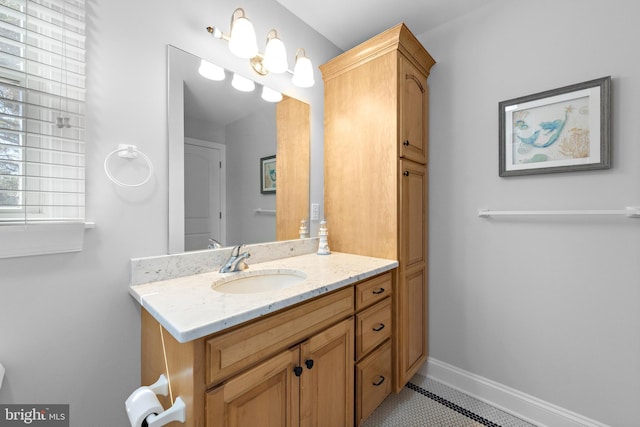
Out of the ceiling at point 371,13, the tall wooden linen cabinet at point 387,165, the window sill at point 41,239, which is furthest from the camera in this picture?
the ceiling at point 371,13

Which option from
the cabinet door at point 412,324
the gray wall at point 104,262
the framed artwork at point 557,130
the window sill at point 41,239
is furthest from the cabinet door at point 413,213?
the window sill at point 41,239

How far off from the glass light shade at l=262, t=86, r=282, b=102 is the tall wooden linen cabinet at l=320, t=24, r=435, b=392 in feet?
1.34

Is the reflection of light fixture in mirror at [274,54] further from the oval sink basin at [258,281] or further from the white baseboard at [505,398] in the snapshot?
the white baseboard at [505,398]

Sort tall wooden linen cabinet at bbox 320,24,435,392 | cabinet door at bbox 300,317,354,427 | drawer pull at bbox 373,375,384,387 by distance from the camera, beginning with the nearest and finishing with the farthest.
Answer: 1. cabinet door at bbox 300,317,354,427
2. drawer pull at bbox 373,375,384,387
3. tall wooden linen cabinet at bbox 320,24,435,392

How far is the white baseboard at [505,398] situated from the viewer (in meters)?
1.46

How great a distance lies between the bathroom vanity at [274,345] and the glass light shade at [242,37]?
111 cm

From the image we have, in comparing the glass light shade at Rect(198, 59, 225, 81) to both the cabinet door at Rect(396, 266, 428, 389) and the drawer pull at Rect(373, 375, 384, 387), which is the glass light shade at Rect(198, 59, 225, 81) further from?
the drawer pull at Rect(373, 375, 384, 387)

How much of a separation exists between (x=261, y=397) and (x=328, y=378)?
0.35 m

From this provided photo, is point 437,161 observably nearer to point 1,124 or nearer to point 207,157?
point 207,157

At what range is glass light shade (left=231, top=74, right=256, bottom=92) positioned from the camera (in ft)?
4.86

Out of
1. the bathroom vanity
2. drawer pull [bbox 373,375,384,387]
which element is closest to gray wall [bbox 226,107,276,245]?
the bathroom vanity

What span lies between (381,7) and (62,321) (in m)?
2.32

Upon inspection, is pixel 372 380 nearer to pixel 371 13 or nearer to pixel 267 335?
pixel 267 335
